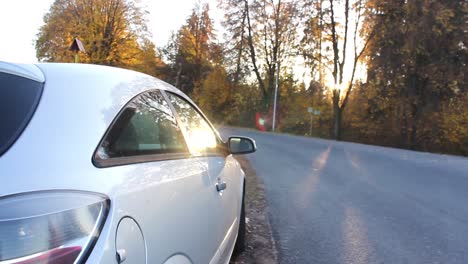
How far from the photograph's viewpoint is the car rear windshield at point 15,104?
57.1 inches

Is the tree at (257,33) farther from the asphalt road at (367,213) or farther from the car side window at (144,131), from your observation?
the car side window at (144,131)

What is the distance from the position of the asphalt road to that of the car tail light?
323cm

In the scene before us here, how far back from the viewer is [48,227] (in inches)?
48.1

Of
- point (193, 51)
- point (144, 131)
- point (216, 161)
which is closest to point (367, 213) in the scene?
point (216, 161)

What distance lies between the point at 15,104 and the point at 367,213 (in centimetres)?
559

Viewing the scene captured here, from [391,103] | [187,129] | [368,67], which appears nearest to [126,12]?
[368,67]

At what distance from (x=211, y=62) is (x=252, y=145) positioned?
141 ft

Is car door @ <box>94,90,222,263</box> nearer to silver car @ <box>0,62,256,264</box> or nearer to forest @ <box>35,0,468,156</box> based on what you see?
silver car @ <box>0,62,256,264</box>

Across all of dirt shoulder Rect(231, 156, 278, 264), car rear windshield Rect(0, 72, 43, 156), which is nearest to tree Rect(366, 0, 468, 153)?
dirt shoulder Rect(231, 156, 278, 264)

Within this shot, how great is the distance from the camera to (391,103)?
28547mm

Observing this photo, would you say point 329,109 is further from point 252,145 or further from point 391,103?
point 252,145

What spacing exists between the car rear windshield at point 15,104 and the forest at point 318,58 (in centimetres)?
2365

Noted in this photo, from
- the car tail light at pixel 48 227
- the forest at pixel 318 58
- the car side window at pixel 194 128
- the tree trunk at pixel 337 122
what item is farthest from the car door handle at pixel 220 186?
the tree trunk at pixel 337 122

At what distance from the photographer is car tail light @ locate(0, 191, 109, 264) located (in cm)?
116
